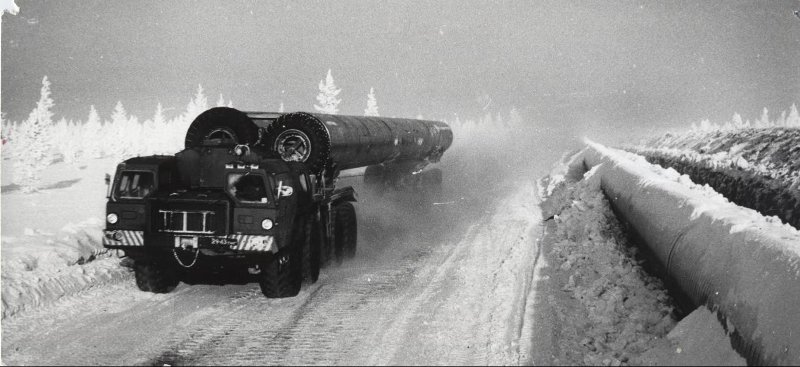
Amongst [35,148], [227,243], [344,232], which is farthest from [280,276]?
[35,148]

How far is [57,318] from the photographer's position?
7082 millimetres

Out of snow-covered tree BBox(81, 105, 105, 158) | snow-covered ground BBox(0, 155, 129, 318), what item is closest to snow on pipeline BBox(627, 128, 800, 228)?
snow-covered ground BBox(0, 155, 129, 318)

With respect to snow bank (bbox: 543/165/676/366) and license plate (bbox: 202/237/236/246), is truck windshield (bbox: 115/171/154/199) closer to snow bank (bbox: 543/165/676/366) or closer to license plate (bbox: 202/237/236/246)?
license plate (bbox: 202/237/236/246)

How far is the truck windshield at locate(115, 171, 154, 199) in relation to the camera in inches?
317

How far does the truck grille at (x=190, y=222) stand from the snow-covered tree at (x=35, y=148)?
162 feet

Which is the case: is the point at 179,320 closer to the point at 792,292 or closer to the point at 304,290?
the point at 304,290

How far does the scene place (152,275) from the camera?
8242 millimetres

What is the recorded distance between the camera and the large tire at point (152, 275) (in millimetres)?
8227

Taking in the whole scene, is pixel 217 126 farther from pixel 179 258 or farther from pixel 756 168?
pixel 756 168

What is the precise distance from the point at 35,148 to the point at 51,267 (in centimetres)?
5256

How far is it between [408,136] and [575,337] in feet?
47.1

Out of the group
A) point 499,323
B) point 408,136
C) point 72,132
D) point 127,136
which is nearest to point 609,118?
point 127,136

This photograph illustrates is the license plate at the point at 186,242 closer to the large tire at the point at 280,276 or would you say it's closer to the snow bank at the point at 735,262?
the large tire at the point at 280,276

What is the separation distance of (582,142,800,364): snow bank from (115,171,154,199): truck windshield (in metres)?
7.61
